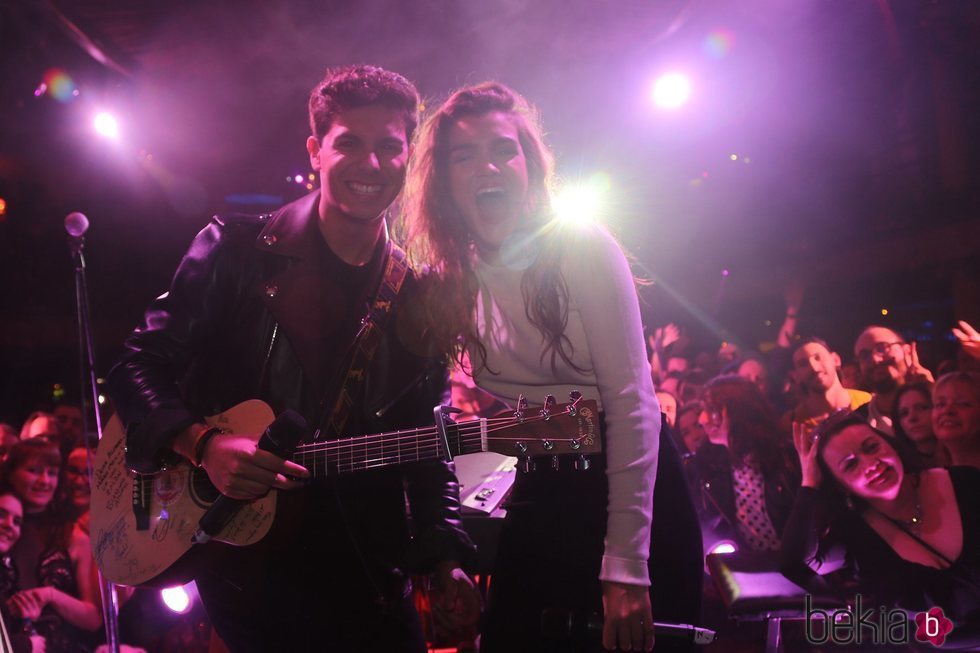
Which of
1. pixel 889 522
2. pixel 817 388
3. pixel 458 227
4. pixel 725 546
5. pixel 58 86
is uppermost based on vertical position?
pixel 58 86

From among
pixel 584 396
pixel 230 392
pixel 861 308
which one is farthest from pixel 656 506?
pixel 861 308

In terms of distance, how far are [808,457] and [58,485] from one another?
16.1 ft

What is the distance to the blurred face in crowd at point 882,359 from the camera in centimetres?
534

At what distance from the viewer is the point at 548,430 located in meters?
1.78

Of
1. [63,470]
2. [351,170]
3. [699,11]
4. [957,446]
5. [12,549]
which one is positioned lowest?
[957,446]

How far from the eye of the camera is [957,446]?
423cm

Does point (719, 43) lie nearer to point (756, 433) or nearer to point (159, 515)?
point (756, 433)

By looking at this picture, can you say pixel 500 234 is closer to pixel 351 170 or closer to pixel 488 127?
pixel 488 127

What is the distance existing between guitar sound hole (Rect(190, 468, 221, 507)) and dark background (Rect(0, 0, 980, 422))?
2069mm

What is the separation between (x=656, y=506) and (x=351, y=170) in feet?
4.52

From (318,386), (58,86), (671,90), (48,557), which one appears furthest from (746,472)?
(58,86)

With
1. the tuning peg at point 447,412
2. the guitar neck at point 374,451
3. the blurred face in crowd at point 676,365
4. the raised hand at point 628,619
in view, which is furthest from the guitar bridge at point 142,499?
the blurred face in crowd at point 676,365

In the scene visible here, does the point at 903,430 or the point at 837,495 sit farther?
the point at 903,430

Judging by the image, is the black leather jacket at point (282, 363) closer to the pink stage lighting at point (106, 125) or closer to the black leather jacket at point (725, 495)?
the black leather jacket at point (725, 495)
